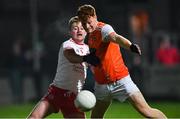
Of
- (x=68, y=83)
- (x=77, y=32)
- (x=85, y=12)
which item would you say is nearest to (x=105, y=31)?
(x=85, y=12)

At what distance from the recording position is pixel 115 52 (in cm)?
1105

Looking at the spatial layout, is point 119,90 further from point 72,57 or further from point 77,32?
point 77,32

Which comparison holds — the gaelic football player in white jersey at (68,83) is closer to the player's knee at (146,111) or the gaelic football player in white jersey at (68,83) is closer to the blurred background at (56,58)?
the player's knee at (146,111)

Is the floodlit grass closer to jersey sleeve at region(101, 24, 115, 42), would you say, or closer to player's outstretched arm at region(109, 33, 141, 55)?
jersey sleeve at region(101, 24, 115, 42)

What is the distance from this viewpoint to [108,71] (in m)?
11.0

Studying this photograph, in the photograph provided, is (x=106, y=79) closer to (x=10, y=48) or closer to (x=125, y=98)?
(x=125, y=98)

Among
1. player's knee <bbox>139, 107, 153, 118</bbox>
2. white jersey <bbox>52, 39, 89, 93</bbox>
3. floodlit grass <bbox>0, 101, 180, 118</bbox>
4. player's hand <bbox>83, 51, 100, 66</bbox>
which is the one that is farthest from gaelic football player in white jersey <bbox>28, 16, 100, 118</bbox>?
floodlit grass <bbox>0, 101, 180, 118</bbox>

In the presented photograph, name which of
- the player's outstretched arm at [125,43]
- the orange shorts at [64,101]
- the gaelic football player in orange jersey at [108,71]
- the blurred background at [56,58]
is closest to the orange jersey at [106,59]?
the gaelic football player in orange jersey at [108,71]

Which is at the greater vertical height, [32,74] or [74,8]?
[74,8]

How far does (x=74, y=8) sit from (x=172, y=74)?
400 cm

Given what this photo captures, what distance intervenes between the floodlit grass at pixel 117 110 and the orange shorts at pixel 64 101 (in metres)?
5.73

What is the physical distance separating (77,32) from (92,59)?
0.61 meters

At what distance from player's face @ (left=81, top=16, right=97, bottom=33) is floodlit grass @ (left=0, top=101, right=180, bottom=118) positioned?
615 cm

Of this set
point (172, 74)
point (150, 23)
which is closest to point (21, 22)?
point (150, 23)
